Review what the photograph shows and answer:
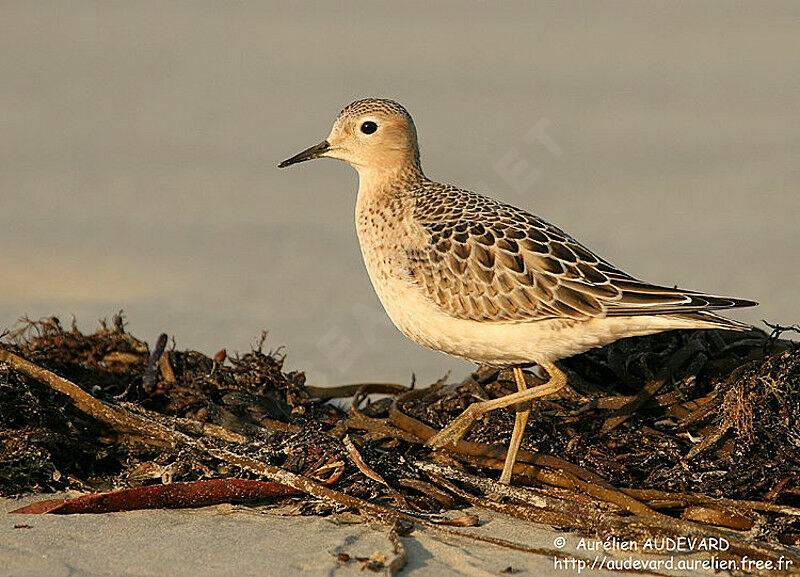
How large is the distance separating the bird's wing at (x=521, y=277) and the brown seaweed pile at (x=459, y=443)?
627 mm

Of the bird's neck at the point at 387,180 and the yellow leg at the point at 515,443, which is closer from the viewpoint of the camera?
the yellow leg at the point at 515,443

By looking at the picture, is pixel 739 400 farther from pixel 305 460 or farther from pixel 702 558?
pixel 305 460

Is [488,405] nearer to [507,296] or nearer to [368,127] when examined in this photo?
[507,296]

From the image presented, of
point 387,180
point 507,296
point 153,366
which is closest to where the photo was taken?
point 507,296

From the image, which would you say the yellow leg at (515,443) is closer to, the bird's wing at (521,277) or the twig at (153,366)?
the bird's wing at (521,277)

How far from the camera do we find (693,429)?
611 cm

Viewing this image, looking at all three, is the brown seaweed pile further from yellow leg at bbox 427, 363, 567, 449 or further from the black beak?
the black beak

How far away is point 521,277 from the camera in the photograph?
6250 mm

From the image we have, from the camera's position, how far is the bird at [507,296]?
6066mm

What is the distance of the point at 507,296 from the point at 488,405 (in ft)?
2.23

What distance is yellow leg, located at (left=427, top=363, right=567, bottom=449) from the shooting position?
6035mm

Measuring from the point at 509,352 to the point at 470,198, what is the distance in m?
1.26

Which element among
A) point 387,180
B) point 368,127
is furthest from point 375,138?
point 387,180

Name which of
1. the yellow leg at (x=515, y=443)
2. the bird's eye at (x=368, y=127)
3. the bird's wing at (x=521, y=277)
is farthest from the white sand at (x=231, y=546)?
the bird's eye at (x=368, y=127)
